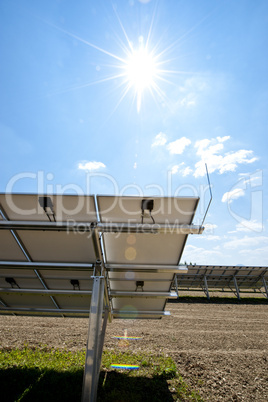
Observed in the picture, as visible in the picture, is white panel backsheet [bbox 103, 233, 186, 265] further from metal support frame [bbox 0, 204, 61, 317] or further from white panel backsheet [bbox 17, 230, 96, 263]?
metal support frame [bbox 0, 204, 61, 317]

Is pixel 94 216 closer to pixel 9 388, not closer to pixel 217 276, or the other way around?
pixel 9 388

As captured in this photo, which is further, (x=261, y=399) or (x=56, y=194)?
(x=261, y=399)

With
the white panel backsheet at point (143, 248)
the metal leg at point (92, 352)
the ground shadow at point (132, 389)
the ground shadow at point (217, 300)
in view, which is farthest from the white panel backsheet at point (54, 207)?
the ground shadow at point (217, 300)

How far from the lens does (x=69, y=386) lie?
213 inches

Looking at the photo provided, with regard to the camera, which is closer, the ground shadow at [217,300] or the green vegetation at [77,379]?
the green vegetation at [77,379]

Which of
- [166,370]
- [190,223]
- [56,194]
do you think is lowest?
[166,370]

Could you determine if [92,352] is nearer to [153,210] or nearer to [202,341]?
[153,210]

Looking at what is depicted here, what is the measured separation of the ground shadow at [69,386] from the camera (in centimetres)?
503

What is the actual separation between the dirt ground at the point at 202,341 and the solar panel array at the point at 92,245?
318cm

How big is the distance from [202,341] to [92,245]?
→ 10.6 m

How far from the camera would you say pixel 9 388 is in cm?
536

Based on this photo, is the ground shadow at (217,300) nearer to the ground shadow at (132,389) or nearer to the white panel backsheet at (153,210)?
the ground shadow at (132,389)

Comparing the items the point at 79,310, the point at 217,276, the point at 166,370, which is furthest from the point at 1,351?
the point at 217,276

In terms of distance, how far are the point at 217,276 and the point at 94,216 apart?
2250cm
